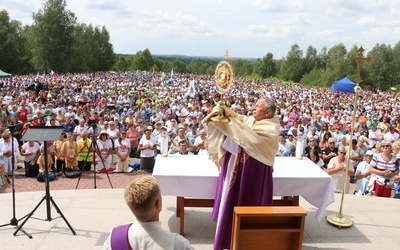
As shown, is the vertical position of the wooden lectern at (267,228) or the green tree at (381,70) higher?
the green tree at (381,70)

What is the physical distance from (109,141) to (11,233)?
16.9 feet

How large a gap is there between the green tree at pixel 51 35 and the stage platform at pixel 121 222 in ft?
159

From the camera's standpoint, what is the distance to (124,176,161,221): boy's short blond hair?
68.9 inches

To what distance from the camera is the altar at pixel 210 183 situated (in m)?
4.28

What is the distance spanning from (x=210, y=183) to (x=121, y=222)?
138cm

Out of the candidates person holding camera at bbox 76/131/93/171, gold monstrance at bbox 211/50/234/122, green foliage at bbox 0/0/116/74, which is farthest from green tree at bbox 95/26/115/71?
gold monstrance at bbox 211/50/234/122

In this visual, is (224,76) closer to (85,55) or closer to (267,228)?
(267,228)

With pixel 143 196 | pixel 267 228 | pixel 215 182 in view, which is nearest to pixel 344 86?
pixel 215 182

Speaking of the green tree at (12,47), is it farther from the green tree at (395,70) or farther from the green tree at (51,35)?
the green tree at (395,70)

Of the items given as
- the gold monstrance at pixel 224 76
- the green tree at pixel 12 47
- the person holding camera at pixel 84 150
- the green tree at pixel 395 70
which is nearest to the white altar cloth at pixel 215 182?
the gold monstrance at pixel 224 76

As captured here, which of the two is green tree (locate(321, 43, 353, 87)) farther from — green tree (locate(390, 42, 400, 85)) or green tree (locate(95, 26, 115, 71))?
green tree (locate(95, 26, 115, 71))

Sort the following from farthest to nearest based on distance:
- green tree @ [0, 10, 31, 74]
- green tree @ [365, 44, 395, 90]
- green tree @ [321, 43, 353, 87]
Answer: green tree @ [321, 43, 353, 87] → green tree @ [365, 44, 395, 90] → green tree @ [0, 10, 31, 74]

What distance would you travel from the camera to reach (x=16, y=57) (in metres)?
50.5

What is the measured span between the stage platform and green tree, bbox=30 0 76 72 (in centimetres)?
4851
